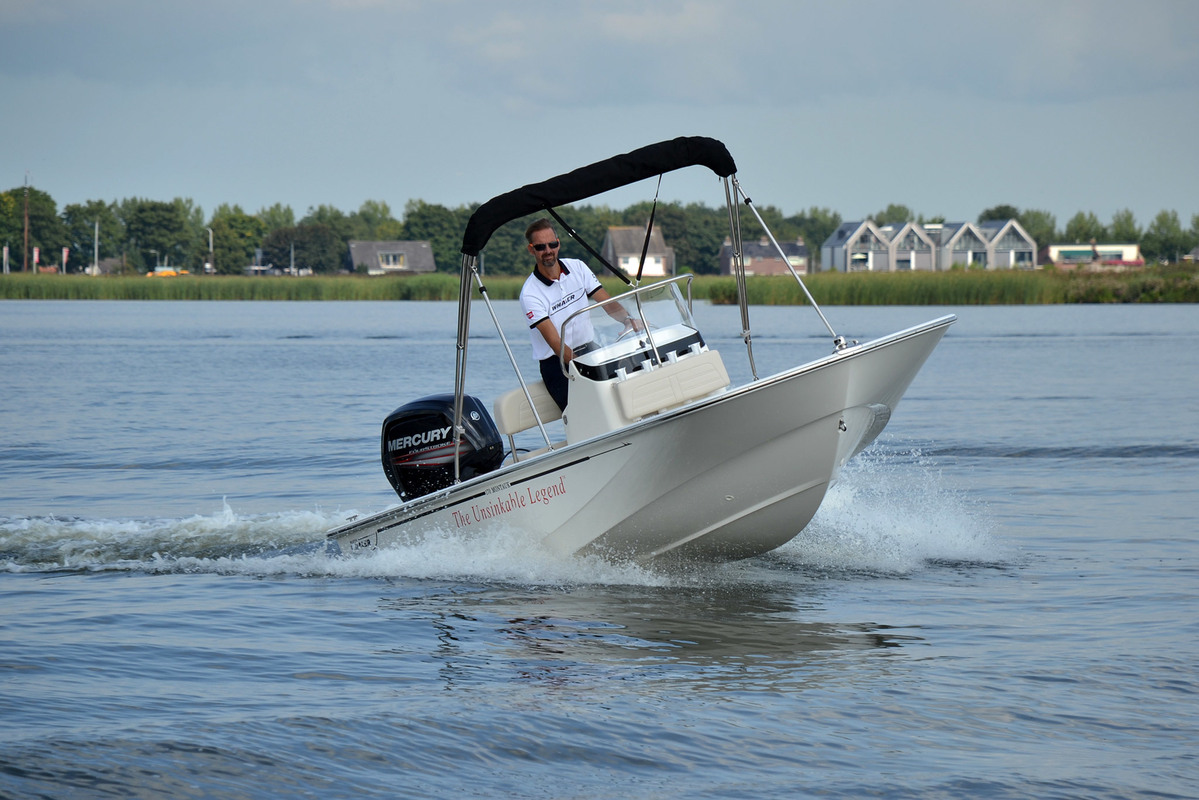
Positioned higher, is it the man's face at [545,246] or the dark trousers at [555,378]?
the man's face at [545,246]

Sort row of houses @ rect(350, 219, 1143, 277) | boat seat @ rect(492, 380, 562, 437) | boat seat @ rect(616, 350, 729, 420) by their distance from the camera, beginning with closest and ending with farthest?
boat seat @ rect(616, 350, 729, 420) → boat seat @ rect(492, 380, 562, 437) → row of houses @ rect(350, 219, 1143, 277)

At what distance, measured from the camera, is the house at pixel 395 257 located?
141 metres

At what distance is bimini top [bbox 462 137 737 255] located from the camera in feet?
26.0

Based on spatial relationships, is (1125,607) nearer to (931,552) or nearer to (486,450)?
(931,552)

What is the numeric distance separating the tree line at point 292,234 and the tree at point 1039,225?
13 centimetres

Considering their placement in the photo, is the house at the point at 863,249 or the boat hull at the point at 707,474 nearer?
the boat hull at the point at 707,474

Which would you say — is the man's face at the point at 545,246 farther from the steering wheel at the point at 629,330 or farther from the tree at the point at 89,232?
the tree at the point at 89,232

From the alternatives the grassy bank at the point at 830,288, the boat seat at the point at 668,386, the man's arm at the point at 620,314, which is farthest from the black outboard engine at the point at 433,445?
the grassy bank at the point at 830,288

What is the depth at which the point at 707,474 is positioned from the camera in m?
7.79

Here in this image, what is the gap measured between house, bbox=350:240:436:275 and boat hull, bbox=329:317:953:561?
13322 cm

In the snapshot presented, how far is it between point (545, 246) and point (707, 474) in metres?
1.73

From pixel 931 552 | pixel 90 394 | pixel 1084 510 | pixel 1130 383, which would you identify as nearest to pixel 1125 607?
pixel 931 552

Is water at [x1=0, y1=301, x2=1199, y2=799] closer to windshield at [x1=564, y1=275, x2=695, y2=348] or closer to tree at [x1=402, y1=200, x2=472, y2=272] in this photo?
windshield at [x1=564, y1=275, x2=695, y2=348]

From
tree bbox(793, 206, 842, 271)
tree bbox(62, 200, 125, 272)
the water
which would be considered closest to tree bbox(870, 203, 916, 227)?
tree bbox(793, 206, 842, 271)
